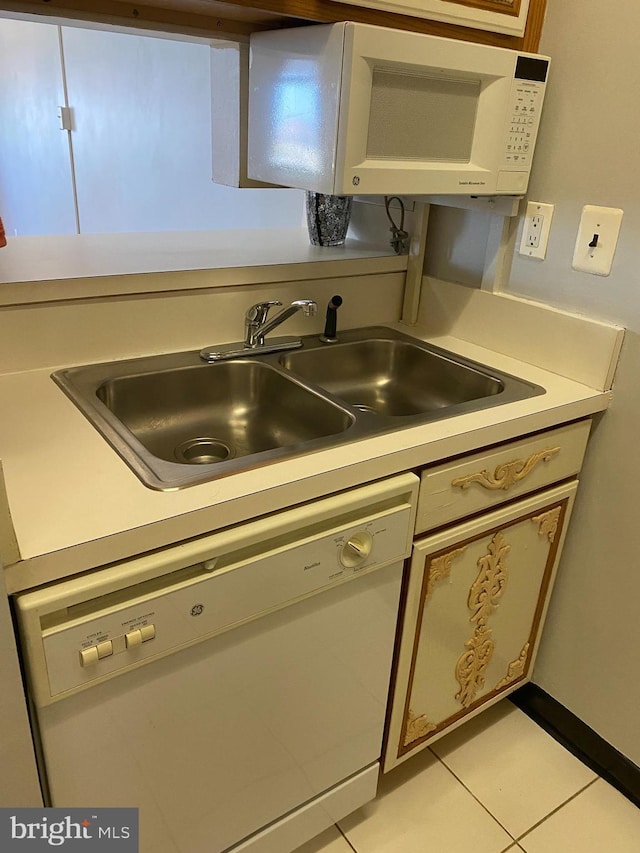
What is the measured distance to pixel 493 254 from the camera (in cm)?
153

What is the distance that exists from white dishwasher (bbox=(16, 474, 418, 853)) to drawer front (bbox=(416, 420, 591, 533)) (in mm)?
66

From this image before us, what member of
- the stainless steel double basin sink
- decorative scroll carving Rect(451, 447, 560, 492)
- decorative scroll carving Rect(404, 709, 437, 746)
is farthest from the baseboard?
the stainless steel double basin sink

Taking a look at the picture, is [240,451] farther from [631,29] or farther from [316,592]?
[631,29]

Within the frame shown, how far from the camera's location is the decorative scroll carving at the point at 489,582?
4.42 ft

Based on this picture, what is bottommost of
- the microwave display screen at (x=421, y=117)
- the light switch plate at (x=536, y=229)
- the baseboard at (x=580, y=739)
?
the baseboard at (x=580, y=739)

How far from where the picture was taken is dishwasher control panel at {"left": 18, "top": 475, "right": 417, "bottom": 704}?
0.81 m

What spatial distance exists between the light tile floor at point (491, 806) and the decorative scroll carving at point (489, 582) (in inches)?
16.7

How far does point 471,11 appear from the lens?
3.87ft

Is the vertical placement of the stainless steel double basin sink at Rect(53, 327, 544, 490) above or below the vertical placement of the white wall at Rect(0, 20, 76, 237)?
below

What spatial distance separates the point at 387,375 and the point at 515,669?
779 millimetres

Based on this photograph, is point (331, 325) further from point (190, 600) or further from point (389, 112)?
point (190, 600)

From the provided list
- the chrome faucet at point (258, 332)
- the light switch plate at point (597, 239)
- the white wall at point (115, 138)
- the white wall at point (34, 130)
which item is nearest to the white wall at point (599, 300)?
the light switch plate at point (597, 239)

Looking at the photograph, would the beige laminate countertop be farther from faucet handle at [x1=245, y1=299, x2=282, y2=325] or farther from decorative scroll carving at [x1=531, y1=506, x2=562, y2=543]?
faucet handle at [x1=245, y1=299, x2=282, y2=325]

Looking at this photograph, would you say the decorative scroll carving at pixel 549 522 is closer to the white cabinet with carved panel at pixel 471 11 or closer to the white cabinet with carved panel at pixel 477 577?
the white cabinet with carved panel at pixel 477 577
